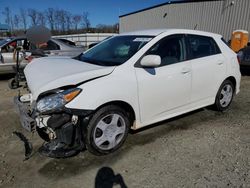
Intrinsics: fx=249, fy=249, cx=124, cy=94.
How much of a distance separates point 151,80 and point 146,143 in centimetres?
97

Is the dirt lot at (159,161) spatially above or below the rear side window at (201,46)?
below

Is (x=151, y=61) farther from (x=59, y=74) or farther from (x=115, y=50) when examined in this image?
(x=59, y=74)

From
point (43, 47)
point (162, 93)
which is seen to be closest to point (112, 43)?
point (162, 93)

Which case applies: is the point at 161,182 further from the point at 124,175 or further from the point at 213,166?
the point at 213,166

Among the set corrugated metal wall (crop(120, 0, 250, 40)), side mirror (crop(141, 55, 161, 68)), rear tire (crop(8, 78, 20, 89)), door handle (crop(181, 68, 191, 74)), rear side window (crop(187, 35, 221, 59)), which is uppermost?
corrugated metal wall (crop(120, 0, 250, 40))

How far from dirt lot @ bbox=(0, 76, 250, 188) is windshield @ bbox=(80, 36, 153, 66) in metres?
1.26

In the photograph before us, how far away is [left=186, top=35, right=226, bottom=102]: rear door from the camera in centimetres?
424

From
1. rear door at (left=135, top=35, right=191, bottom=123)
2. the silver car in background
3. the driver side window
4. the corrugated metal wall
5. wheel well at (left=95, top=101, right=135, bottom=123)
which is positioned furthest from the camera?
the corrugated metal wall

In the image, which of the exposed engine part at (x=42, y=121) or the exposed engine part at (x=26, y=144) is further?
the exposed engine part at (x=26, y=144)

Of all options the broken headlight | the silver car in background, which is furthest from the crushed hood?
the silver car in background

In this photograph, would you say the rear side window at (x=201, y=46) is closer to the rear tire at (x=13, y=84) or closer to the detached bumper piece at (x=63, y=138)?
the detached bumper piece at (x=63, y=138)

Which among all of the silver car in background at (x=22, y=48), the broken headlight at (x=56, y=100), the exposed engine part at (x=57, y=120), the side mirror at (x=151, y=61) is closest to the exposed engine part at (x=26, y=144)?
the exposed engine part at (x=57, y=120)

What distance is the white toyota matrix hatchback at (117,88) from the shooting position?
300 centimetres

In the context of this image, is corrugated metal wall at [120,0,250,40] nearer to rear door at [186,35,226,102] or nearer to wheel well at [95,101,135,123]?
rear door at [186,35,226,102]
